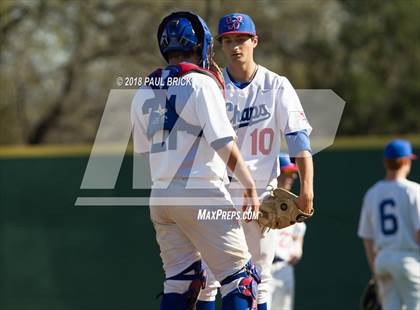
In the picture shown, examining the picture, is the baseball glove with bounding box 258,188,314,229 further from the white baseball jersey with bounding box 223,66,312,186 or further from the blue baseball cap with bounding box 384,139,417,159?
the blue baseball cap with bounding box 384,139,417,159

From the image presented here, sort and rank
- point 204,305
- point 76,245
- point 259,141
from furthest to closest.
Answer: point 76,245 → point 259,141 → point 204,305

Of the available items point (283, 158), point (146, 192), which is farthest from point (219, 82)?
point (146, 192)

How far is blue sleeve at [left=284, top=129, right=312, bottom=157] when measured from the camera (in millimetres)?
5707

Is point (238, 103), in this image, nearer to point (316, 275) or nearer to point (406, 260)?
point (406, 260)

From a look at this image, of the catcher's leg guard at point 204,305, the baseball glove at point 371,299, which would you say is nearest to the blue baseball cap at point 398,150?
the baseball glove at point 371,299

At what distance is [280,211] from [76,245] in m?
5.85

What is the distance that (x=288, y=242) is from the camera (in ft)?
27.9

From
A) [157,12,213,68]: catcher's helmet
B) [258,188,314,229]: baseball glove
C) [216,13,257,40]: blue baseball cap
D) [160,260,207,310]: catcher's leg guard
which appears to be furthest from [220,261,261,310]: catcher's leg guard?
[216,13,257,40]: blue baseball cap

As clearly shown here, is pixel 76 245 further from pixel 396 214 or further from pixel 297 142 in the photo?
pixel 297 142

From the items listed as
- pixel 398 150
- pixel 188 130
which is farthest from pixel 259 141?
pixel 398 150

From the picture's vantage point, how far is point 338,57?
20.8 meters

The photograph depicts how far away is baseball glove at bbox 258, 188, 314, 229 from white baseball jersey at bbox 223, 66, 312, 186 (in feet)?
0.85

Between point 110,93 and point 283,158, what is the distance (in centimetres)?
1150

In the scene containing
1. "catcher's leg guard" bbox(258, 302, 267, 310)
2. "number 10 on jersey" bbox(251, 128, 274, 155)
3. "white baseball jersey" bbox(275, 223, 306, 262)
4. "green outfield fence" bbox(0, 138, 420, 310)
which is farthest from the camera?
"green outfield fence" bbox(0, 138, 420, 310)
